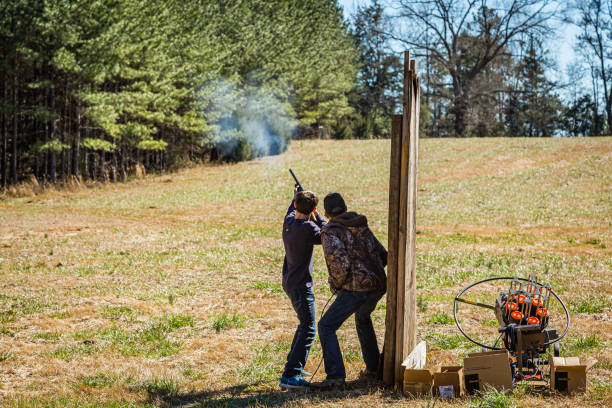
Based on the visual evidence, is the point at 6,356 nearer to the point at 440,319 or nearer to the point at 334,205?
the point at 334,205

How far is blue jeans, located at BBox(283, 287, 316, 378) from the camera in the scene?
5.78m

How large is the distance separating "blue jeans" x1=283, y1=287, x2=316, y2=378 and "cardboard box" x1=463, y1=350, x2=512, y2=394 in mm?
1476

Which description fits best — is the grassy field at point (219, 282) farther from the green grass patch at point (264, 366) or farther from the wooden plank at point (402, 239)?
the wooden plank at point (402, 239)

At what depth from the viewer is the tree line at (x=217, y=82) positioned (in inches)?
1024

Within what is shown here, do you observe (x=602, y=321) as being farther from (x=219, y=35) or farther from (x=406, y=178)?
(x=219, y=35)

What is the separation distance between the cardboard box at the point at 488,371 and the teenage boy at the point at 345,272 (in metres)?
1.02

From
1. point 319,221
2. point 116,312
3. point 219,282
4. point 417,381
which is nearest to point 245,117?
point 219,282

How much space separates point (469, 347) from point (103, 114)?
926 inches

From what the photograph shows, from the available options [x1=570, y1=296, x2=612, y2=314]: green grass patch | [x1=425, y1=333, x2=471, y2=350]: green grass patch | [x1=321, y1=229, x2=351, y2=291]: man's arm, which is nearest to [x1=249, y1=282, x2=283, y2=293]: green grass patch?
[x1=425, y1=333, x2=471, y2=350]: green grass patch

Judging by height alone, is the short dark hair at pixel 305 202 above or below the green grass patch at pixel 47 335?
above

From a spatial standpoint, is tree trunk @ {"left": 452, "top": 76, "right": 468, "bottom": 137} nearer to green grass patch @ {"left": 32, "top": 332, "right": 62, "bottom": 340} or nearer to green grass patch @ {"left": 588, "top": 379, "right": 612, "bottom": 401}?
green grass patch @ {"left": 32, "top": 332, "right": 62, "bottom": 340}

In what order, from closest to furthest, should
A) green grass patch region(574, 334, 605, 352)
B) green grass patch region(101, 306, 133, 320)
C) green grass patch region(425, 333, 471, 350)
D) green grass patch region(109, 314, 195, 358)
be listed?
green grass patch region(574, 334, 605, 352) < green grass patch region(425, 333, 471, 350) < green grass patch region(109, 314, 195, 358) < green grass patch region(101, 306, 133, 320)

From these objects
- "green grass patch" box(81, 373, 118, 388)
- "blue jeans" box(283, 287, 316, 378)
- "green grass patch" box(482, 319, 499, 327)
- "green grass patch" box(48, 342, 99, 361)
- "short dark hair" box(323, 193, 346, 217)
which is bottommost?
Answer: "green grass patch" box(81, 373, 118, 388)

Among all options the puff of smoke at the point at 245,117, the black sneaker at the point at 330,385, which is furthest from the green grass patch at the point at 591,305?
the puff of smoke at the point at 245,117
